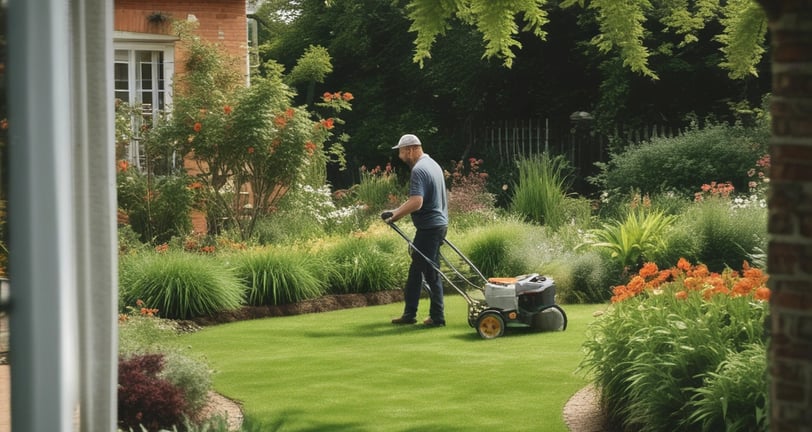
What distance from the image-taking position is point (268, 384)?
26.8 feet

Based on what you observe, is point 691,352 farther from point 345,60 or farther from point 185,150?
point 345,60

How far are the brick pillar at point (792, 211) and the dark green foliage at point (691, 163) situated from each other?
47.6ft

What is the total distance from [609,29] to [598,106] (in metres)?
17.2

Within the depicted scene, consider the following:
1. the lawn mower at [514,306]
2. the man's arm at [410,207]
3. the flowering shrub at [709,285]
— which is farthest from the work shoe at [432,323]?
the flowering shrub at [709,285]

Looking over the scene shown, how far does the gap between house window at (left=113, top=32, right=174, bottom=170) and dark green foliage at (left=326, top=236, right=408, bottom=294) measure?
5.33 metres

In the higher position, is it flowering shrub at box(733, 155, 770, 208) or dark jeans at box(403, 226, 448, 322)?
flowering shrub at box(733, 155, 770, 208)

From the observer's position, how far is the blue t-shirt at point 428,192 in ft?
34.2

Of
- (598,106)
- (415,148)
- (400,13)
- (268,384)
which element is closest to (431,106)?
(400,13)

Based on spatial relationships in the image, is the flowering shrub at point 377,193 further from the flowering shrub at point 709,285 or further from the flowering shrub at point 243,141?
the flowering shrub at point 709,285

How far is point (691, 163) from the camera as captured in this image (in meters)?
18.1

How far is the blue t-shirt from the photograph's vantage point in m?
10.4

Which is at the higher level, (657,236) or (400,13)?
(400,13)

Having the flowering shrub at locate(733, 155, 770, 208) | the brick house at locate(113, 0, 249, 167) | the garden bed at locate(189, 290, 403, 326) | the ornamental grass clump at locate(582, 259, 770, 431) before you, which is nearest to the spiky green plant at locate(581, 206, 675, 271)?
the flowering shrub at locate(733, 155, 770, 208)

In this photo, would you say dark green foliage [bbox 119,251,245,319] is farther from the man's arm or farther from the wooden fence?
the wooden fence
